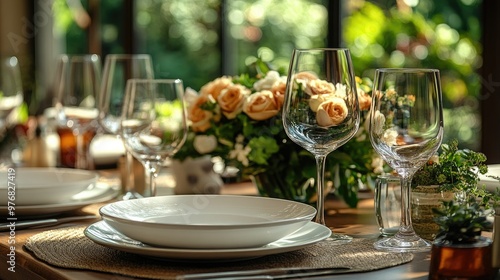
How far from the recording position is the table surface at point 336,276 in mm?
1052

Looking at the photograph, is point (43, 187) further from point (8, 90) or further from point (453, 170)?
point (8, 90)

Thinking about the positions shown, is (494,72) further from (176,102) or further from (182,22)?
(182,22)

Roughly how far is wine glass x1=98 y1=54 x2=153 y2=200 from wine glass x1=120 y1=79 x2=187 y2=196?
247 millimetres

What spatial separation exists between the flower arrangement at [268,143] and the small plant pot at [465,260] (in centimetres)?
61

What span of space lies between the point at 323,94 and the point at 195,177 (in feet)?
2.13

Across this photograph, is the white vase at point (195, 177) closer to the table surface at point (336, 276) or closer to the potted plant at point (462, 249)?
the table surface at point (336, 276)

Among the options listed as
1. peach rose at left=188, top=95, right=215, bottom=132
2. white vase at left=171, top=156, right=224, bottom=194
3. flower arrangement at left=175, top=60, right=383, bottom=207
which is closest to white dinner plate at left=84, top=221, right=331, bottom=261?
flower arrangement at left=175, top=60, right=383, bottom=207

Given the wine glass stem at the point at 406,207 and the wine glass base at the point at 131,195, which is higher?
the wine glass stem at the point at 406,207

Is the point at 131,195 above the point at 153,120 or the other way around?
the other way around

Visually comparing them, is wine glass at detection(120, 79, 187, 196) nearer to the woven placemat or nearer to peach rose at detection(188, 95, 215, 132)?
peach rose at detection(188, 95, 215, 132)

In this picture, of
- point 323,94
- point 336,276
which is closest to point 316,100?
point 323,94

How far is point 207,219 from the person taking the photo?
1.27 meters

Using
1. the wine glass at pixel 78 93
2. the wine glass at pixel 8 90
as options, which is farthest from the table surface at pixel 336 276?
the wine glass at pixel 8 90

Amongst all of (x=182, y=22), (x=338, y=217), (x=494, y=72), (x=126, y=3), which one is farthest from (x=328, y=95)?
(x=126, y=3)
